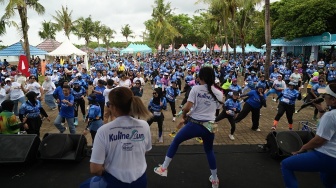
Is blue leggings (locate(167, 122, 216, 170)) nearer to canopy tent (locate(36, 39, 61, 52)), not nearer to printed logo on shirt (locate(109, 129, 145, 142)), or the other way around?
printed logo on shirt (locate(109, 129, 145, 142))

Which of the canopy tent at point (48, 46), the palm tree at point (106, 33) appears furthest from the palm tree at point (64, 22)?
the palm tree at point (106, 33)

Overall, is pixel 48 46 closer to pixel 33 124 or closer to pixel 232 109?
pixel 33 124

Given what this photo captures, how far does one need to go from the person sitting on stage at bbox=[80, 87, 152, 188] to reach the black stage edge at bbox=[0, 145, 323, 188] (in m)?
Answer: 2.35

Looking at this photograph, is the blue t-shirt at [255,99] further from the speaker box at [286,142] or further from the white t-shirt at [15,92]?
the white t-shirt at [15,92]

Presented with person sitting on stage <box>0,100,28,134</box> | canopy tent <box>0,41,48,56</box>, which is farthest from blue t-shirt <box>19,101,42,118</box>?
canopy tent <box>0,41,48,56</box>

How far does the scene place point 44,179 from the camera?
464 centimetres

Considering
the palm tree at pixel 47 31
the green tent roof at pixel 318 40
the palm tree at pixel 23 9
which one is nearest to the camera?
the palm tree at pixel 23 9

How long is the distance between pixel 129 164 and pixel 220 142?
16.0 ft

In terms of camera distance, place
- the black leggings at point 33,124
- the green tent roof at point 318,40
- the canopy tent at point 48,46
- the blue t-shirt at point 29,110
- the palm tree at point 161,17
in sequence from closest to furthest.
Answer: the blue t-shirt at point 29,110 → the black leggings at point 33,124 → the green tent roof at point 318,40 → the palm tree at point 161,17 → the canopy tent at point 48,46

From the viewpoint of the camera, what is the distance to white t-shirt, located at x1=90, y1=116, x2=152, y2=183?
2105mm

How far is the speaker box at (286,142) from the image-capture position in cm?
522

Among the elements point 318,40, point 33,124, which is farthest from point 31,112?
point 318,40

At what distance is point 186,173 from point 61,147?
2.61m

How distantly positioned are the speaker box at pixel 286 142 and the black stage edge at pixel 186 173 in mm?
237
